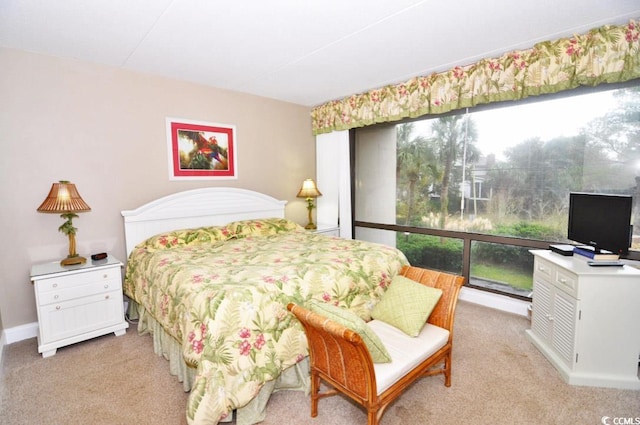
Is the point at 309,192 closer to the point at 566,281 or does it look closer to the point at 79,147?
the point at 79,147

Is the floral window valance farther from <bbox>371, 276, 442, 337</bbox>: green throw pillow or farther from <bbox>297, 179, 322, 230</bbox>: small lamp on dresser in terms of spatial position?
<bbox>371, 276, 442, 337</bbox>: green throw pillow

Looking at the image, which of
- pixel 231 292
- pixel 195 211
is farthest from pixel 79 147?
pixel 231 292

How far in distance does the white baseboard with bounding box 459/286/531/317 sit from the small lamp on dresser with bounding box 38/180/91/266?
3.94 m

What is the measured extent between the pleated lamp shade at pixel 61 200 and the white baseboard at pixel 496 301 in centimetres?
401

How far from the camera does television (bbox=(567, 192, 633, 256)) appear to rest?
2178mm

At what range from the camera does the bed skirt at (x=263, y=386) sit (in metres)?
1.84

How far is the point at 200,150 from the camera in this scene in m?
3.82

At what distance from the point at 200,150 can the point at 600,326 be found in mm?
4018

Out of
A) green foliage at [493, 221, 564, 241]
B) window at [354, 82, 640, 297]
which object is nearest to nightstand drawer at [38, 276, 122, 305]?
window at [354, 82, 640, 297]

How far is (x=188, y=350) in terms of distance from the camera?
5.86 ft

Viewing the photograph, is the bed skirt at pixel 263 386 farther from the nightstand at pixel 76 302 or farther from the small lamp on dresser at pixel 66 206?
the small lamp on dresser at pixel 66 206

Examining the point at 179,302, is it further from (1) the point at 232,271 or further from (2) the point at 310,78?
(2) the point at 310,78

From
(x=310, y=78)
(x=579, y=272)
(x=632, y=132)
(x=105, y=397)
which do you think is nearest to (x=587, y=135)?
(x=632, y=132)

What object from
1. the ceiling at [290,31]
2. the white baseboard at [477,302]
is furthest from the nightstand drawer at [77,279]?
the ceiling at [290,31]
